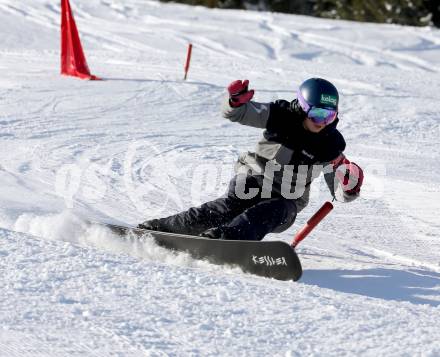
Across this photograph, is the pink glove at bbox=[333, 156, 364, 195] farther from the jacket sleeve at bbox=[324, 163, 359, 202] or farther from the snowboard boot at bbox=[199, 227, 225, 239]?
the snowboard boot at bbox=[199, 227, 225, 239]

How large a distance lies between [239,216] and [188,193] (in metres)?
2.48

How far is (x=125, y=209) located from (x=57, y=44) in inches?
425

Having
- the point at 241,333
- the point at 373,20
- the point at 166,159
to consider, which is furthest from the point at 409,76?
the point at 373,20

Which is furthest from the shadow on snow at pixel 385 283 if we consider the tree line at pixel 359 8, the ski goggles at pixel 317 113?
the tree line at pixel 359 8

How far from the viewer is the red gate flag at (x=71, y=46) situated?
1288 centimetres

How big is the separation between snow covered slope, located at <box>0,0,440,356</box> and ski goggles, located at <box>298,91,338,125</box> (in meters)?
0.97

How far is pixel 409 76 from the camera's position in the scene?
580 inches

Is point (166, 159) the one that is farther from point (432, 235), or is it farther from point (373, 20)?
point (373, 20)

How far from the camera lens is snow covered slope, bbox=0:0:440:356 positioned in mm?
3719

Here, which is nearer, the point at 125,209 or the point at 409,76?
the point at 125,209

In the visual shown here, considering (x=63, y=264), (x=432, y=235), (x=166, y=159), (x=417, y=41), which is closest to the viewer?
(x=63, y=264)

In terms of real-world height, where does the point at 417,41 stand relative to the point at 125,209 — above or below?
above

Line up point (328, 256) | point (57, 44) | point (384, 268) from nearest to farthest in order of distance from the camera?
point (384, 268) < point (328, 256) < point (57, 44)

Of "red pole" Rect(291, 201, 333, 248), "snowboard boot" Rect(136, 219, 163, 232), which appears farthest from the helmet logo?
"snowboard boot" Rect(136, 219, 163, 232)
